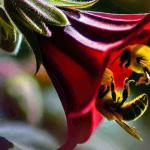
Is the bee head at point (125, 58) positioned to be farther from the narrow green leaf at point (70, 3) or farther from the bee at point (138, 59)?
the narrow green leaf at point (70, 3)

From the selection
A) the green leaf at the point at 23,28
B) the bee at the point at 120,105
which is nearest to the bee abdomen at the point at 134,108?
the bee at the point at 120,105

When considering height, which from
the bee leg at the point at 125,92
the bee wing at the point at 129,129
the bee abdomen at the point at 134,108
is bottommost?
the bee wing at the point at 129,129

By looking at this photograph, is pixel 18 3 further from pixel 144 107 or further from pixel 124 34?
pixel 144 107

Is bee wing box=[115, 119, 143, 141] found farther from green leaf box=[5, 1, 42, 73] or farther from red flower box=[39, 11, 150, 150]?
green leaf box=[5, 1, 42, 73]

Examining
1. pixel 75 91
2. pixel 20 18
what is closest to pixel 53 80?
pixel 75 91

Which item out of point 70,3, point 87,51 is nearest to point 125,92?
point 87,51

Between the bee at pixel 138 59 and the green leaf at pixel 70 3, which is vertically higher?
the green leaf at pixel 70 3

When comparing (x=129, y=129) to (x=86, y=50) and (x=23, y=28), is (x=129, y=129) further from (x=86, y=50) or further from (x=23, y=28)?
(x=23, y=28)
